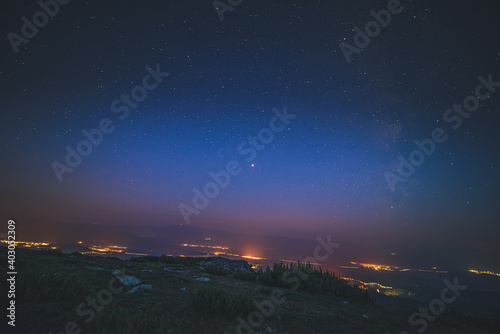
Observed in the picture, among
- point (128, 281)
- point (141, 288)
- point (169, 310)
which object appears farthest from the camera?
point (128, 281)

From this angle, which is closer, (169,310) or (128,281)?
(169,310)

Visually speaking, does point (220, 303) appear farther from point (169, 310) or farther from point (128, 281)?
point (128, 281)

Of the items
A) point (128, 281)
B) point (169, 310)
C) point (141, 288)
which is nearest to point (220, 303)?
point (169, 310)

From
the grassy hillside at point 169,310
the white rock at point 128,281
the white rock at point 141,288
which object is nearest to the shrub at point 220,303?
the grassy hillside at point 169,310

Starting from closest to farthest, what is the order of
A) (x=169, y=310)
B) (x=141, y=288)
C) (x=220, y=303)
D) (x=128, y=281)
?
(x=169, y=310)
(x=220, y=303)
(x=141, y=288)
(x=128, y=281)

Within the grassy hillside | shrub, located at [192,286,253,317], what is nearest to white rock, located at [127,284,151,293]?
the grassy hillside

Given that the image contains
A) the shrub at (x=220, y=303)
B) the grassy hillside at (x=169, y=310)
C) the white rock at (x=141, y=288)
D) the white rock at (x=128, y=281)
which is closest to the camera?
the grassy hillside at (x=169, y=310)

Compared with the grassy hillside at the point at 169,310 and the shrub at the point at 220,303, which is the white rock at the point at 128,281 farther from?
the shrub at the point at 220,303

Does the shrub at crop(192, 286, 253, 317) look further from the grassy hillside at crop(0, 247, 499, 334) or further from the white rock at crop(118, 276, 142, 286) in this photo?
the white rock at crop(118, 276, 142, 286)

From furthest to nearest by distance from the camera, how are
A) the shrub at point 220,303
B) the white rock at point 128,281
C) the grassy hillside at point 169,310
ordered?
1. the white rock at point 128,281
2. the shrub at point 220,303
3. the grassy hillside at point 169,310

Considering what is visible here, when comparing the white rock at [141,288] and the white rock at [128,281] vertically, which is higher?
the white rock at [128,281]

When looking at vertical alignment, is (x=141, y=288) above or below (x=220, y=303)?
below
